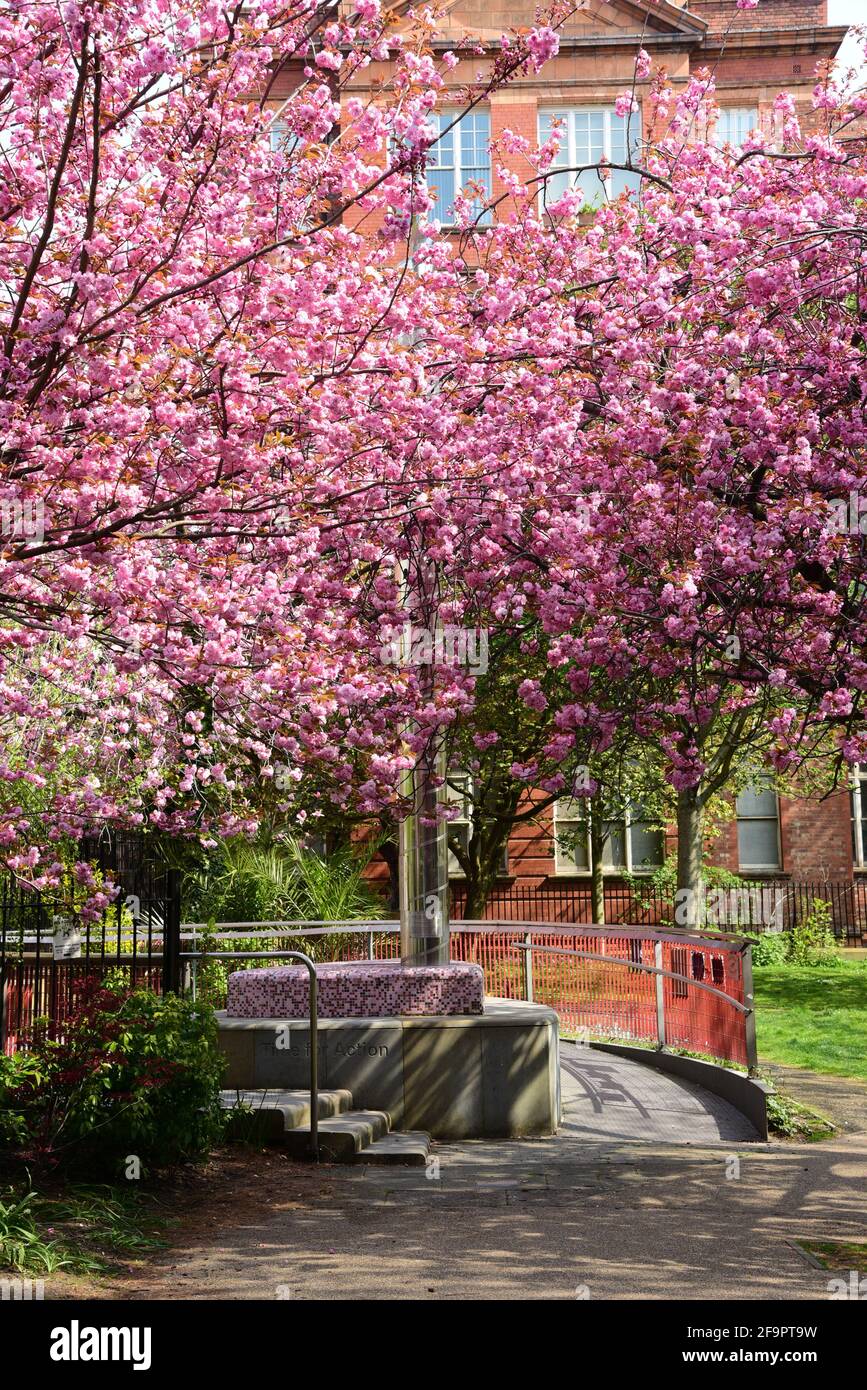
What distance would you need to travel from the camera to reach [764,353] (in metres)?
9.09

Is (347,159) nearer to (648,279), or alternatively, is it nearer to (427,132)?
(427,132)

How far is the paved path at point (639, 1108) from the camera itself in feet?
37.4

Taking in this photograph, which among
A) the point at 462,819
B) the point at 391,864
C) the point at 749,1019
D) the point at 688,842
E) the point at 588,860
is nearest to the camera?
the point at 749,1019

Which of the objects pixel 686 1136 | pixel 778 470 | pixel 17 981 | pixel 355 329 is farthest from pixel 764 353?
pixel 17 981

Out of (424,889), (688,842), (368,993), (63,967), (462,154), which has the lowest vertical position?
(368,993)

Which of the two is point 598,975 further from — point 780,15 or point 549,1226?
point 780,15

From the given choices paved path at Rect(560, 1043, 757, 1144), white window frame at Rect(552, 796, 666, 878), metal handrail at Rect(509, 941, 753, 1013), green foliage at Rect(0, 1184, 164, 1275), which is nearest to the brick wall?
white window frame at Rect(552, 796, 666, 878)

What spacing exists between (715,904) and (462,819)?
5.58m

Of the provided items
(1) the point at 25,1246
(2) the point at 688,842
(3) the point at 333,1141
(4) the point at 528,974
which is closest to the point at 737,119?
(2) the point at 688,842

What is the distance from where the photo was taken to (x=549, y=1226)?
7.59 meters

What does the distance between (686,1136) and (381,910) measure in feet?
30.1

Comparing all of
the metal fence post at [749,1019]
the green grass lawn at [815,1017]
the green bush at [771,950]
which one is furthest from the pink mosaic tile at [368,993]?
the green bush at [771,950]

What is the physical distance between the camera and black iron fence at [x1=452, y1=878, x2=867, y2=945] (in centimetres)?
2664

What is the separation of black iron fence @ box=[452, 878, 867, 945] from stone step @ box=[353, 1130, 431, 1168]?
15.6m
